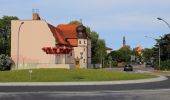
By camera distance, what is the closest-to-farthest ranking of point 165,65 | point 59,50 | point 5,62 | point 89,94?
point 89,94 < point 59,50 < point 5,62 < point 165,65

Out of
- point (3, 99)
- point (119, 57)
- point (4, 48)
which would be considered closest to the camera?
point (3, 99)

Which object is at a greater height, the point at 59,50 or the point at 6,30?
the point at 6,30

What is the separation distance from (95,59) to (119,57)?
43832mm

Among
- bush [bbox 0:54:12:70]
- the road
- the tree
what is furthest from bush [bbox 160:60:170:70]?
the road

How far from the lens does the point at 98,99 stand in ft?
77.5

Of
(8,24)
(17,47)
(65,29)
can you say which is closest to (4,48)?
(8,24)

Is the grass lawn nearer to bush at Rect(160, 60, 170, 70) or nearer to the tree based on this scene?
bush at Rect(160, 60, 170, 70)

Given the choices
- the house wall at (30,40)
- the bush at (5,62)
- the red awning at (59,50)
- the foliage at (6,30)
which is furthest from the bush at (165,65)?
the foliage at (6,30)

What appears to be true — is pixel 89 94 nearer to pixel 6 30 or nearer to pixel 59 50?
pixel 59 50

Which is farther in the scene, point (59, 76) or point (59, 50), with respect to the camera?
point (59, 50)

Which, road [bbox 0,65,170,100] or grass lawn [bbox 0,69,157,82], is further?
grass lawn [bbox 0,69,157,82]

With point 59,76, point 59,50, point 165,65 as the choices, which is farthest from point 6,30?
point 59,76

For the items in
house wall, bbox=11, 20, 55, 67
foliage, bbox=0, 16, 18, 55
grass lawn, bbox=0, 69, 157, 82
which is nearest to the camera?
grass lawn, bbox=0, 69, 157, 82

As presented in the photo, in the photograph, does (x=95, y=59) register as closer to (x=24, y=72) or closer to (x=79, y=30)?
(x=79, y=30)
